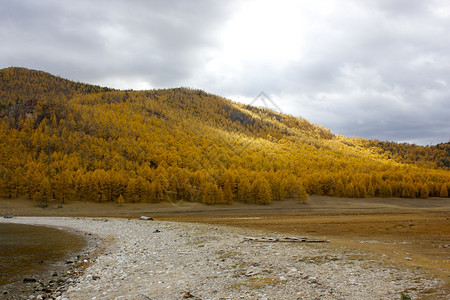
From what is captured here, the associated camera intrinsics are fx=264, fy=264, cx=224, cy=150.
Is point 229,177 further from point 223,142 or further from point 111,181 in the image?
point 223,142

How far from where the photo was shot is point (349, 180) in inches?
5202

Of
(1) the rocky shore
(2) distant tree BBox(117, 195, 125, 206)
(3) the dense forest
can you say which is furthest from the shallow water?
(3) the dense forest

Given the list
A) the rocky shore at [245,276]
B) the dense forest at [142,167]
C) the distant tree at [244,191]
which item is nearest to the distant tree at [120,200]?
the dense forest at [142,167]

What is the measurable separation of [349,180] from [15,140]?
162m

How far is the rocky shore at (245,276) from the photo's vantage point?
36.3ft

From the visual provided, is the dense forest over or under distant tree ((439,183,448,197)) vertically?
over

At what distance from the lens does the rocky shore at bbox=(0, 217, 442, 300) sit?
11055 mm

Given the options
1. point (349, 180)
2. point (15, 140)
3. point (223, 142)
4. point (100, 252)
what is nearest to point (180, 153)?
point (223, 142)

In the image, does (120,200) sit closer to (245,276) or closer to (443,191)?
(245,276)

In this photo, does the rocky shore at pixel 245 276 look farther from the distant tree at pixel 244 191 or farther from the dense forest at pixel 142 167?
the distant tree at pixel 244 191

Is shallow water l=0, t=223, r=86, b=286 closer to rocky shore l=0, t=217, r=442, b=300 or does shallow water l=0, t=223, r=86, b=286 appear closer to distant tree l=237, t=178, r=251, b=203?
rocky shore l=0, t=217, r=442, b=300

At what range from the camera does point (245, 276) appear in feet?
45.3

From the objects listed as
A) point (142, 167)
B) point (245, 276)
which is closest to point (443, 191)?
point (142, 167)

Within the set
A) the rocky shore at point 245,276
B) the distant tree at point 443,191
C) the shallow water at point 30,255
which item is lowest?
the distant tree at point 443,191
